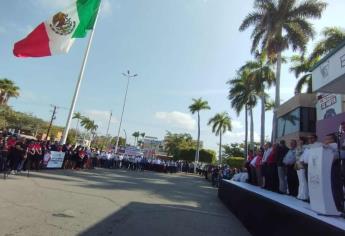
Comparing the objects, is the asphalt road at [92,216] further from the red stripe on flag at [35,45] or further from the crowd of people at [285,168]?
the red stripe on flag at [35,45]

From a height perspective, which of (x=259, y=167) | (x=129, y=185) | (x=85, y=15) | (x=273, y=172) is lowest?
(x=129, y=185)

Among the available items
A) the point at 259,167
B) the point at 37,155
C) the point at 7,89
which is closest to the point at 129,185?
the point at 37,155

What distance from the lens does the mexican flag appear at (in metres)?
16.0

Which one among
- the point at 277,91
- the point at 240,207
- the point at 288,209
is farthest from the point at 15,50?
the point at 277,91

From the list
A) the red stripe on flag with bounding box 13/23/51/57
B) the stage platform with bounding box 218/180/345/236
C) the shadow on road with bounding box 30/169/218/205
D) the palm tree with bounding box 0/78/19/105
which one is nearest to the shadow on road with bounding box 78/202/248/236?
the stage platform with bounding box 218/180/345/236

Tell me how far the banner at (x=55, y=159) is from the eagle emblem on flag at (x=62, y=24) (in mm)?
7442

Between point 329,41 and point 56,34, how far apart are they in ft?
69.4

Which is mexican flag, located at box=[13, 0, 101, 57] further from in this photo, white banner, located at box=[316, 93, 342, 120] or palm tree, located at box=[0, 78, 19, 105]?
palm tree, located at box=[0, 78, 19, 105]

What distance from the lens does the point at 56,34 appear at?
54.8ft

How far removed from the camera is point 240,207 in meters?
10.1

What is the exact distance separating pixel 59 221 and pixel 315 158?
16.4ft

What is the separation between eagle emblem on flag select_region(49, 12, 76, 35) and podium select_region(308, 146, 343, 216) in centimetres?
1449

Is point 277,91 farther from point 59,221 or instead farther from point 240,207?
point 59,221

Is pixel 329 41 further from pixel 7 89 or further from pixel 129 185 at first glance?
pixel 7 89
